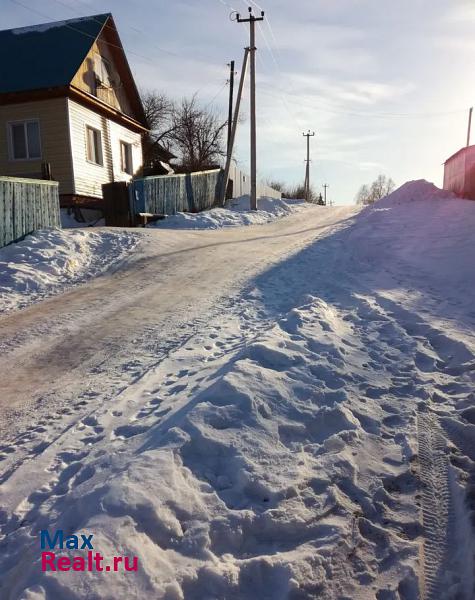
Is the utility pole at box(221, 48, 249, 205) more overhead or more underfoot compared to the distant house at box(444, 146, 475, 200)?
more overhead

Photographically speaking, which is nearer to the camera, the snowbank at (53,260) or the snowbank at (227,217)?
the snowbank at (53,260)

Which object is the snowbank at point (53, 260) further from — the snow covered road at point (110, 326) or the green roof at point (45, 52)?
the green roof at point (45, 52)

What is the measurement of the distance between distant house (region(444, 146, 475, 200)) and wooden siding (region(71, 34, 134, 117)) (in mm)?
14554

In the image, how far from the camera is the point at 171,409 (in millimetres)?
3543

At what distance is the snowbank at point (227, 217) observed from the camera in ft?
55.5

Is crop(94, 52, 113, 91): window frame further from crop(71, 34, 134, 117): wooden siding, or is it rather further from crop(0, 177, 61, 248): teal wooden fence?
crop(0, 177, 61, 248): teal wooden fence

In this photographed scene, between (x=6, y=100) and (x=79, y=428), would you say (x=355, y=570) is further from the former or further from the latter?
(x=6, y=100)

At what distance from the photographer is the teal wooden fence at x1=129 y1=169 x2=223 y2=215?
54.0ft

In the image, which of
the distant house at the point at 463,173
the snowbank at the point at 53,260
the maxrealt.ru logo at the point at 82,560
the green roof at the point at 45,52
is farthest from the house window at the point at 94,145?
the maxrealt.ru logo at the point at 82,560

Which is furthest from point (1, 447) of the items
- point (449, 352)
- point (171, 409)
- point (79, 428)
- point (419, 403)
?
point (449, 352)

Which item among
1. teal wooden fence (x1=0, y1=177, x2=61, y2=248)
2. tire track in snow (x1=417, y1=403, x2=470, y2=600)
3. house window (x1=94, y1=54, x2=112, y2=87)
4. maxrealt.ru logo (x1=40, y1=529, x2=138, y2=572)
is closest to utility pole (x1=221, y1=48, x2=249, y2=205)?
house window (x1=94, y1=54, x2=112, y2=87)

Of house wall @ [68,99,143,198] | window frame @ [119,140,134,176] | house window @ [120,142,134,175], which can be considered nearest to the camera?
house wall @ [68,99,143,198]

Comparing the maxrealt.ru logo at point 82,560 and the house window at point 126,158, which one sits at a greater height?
the house window at point 126,158

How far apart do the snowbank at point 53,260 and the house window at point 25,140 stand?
26.2 ft
